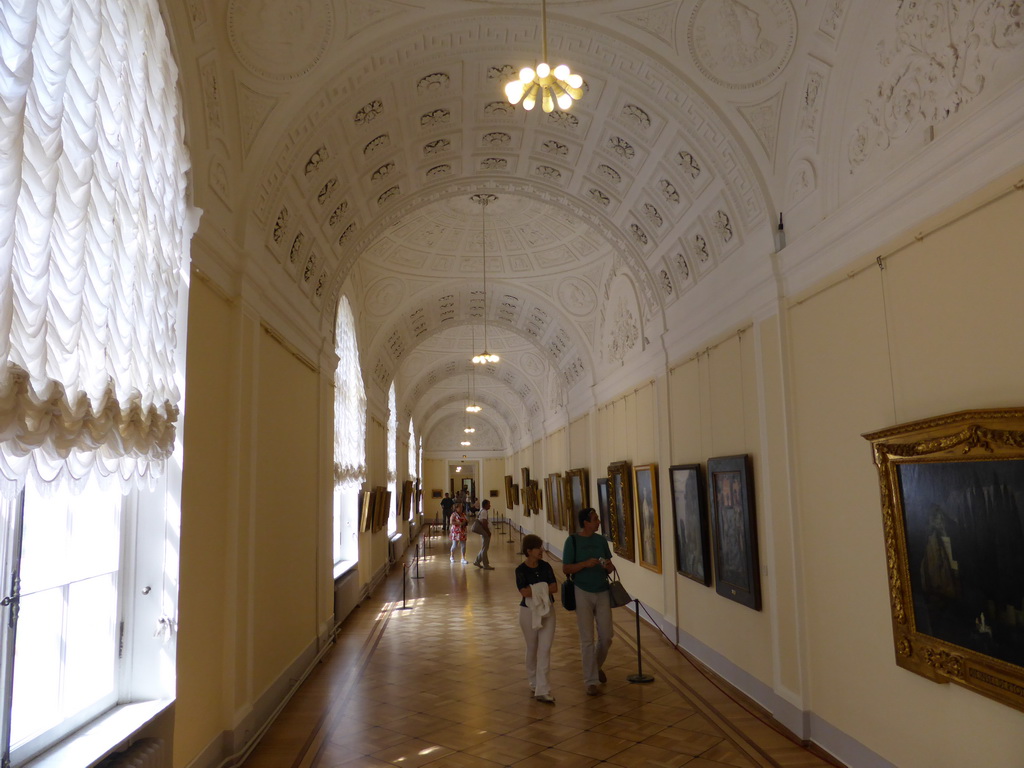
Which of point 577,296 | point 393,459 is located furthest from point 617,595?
point 393,459

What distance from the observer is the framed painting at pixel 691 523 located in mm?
9398

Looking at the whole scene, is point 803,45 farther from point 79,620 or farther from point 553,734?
point 79,620

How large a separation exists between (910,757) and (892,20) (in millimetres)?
5799

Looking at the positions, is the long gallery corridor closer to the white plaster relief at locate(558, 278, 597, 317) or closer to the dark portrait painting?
the dark portrait painting

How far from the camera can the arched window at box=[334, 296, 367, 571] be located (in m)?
14.0

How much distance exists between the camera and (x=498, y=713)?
7777 millimetres

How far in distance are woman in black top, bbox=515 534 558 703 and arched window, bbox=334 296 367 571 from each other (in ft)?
20.7

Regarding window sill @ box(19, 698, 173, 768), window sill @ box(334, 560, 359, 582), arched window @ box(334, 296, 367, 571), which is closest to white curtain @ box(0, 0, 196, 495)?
window sill @ box(19, 698, 173, 768)

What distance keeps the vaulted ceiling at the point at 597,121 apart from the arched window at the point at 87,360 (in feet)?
3.73

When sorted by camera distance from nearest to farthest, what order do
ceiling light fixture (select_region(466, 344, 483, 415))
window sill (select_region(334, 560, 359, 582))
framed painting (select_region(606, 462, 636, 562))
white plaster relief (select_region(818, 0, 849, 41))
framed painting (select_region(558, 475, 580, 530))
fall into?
white plaster relief (select_region(818, 0, 849, 41)), window sill (select_region(334, 560, 359, 582)), framed painting (select_region(606, 462, 636, 562)), framed painting (select_region(558, 475, 580, 530)), ceiling light fixture (select_region(466, 344, 483, 415))

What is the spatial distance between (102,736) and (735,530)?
6.65 metres

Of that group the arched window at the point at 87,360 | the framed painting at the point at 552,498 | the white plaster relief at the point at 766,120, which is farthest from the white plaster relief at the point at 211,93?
the framed painting at the point at 552,498

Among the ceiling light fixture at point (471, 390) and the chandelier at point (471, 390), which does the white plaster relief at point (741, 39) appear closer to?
the chandelier at point (471, 390)

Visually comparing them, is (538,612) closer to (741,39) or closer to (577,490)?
(741,39)
